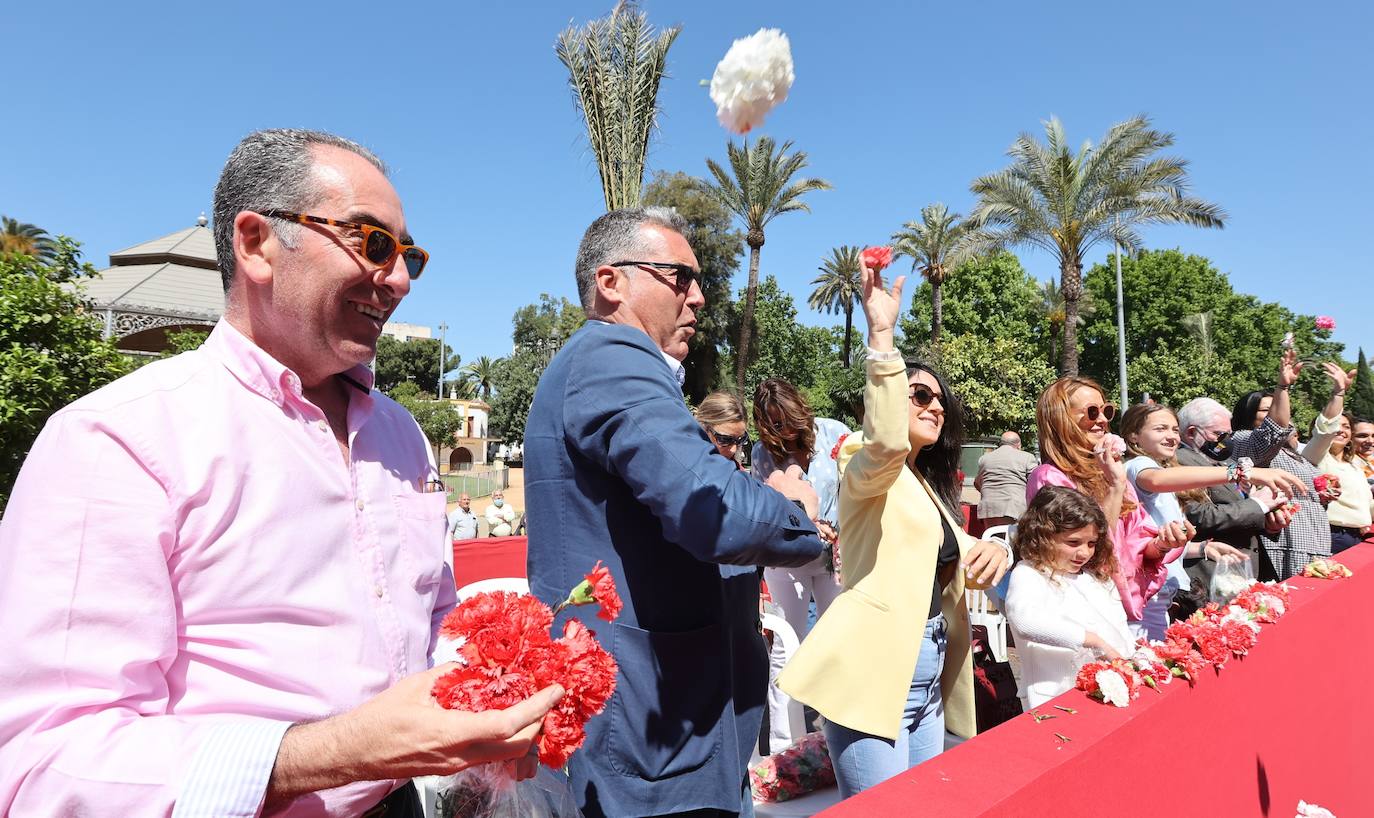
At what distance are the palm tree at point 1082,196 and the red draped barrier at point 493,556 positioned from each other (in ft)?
64.6

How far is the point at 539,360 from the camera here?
50.0 meters

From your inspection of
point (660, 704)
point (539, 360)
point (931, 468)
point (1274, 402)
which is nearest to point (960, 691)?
point (931, 468)

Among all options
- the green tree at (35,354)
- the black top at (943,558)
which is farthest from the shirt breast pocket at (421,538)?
the green tree at (35,354)

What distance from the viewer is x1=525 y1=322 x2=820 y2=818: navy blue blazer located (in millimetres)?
1568

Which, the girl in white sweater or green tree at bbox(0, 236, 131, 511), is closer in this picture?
the girl in white sweater

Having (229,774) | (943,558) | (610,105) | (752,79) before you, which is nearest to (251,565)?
(229,774)

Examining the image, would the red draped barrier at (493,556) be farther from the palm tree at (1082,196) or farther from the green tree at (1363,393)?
the green tree at (1363,393)

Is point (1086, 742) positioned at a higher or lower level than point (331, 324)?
lower

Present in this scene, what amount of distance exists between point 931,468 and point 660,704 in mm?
1839

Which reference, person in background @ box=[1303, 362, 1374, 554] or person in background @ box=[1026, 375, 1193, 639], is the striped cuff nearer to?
person in background @ box=[1026, 375, 1193, 639]

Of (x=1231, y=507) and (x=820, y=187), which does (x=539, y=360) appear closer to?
(x=820, y=187)

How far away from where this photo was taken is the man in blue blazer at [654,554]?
61.3 inches

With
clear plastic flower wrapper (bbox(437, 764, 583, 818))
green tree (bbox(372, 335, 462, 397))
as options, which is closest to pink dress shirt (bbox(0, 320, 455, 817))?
clear plastic flower wrapper (bbox(437, 764, 583, 818))

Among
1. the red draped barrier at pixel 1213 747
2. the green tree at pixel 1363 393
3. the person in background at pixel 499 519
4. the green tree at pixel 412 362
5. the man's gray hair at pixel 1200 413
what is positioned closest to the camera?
the red draped barrier at pixel 1213 747
